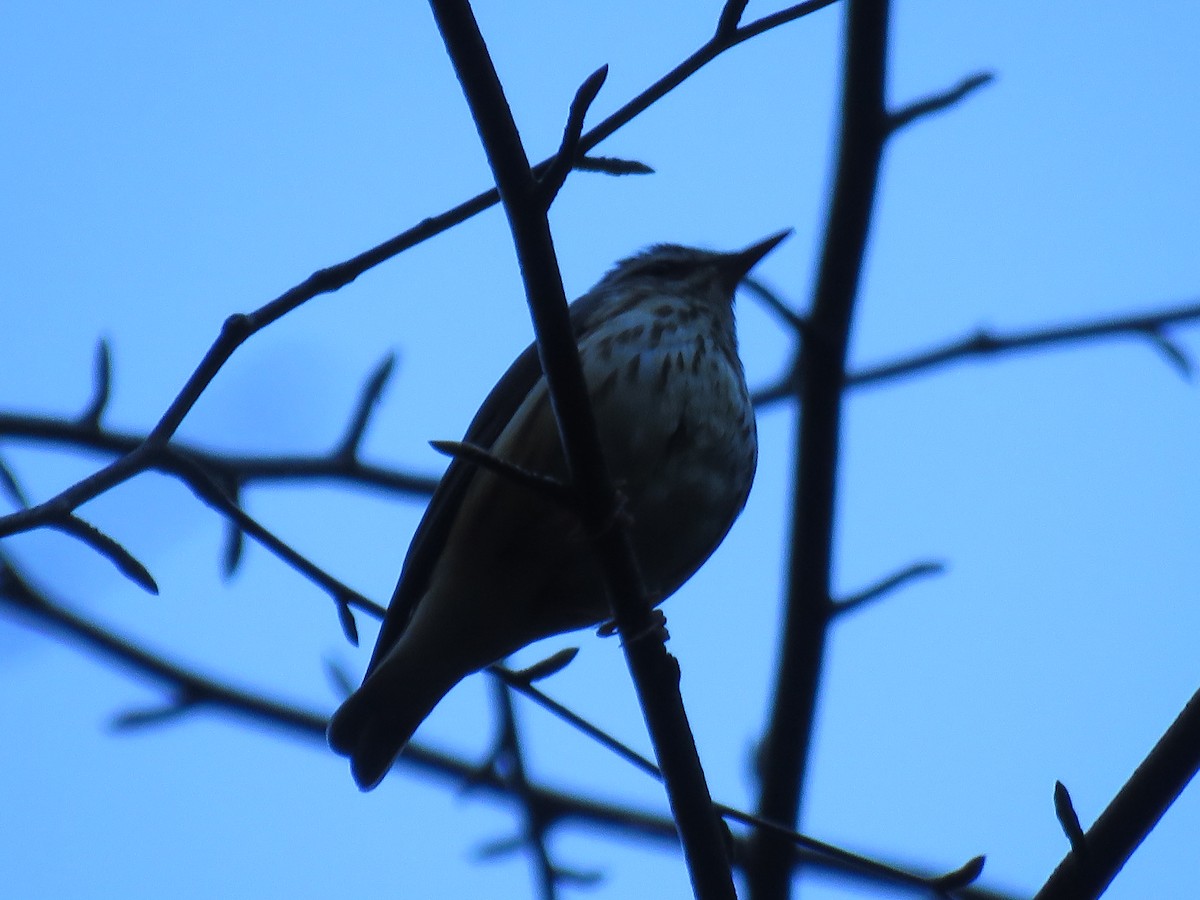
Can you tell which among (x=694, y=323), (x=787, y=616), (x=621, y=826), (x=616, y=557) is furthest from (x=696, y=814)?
(x=694, y=323)

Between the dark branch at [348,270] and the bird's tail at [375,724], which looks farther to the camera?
the bird's tail at [375,724]

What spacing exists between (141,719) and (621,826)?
64.6 inches

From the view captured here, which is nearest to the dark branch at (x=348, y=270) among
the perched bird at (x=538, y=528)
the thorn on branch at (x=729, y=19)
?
the thorn on branch at (x=729, y=19)

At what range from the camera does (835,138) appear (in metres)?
4.50

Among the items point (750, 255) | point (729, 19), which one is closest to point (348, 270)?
point (729, 19)

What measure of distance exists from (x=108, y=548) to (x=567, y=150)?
1.27m

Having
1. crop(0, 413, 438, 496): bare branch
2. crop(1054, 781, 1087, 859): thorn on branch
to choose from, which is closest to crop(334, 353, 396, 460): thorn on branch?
crop(0, 413, 438, 496): bare branch

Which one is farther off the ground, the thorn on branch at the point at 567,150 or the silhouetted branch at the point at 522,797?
the thorn on branch at the point at 567,150

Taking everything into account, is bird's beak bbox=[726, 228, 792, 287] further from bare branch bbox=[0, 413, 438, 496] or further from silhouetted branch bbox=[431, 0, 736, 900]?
silhouetted branch bbox=[431, 0, 736, 900]

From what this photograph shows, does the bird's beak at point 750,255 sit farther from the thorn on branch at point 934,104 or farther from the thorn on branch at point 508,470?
the thorn on branch at point 508,470

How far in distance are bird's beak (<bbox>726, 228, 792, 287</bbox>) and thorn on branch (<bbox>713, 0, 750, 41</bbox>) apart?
348cm

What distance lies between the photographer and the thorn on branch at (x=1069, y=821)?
3.35 meters

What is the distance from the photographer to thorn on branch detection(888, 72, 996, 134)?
14.8 feet

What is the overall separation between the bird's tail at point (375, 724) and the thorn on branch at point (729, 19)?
2773 mm
